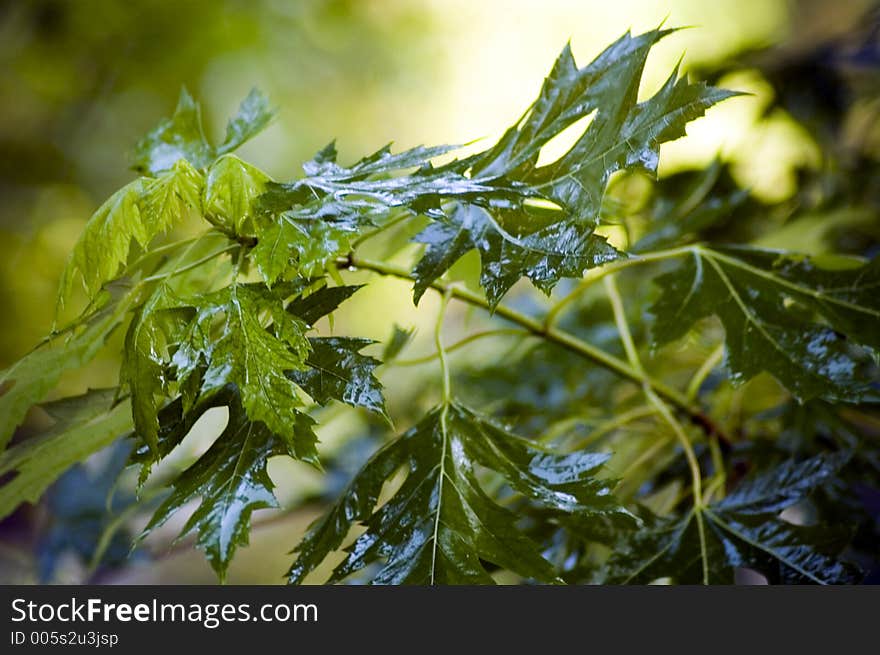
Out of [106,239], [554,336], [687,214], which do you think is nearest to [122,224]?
[106,239]

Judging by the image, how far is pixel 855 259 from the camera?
428 mm

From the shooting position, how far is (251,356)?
0.90ft

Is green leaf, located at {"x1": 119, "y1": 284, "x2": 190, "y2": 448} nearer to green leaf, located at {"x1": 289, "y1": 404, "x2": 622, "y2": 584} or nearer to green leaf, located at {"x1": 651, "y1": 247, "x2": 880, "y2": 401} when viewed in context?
green leaf, located at {"x1": 289, "y1": 404, "x2": 622, "y2": 584}

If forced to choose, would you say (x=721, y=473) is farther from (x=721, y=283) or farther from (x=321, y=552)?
(x=321, y=552)

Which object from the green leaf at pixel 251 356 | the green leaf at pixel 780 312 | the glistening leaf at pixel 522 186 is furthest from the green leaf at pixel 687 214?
the green leaf at pixel 251 356

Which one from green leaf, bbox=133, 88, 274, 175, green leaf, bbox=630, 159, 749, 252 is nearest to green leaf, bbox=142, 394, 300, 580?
green leaf, bbox=133, 88, 274, 175

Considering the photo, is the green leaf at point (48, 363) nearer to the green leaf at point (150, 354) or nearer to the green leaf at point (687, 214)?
the green leaf at point (150, 354)

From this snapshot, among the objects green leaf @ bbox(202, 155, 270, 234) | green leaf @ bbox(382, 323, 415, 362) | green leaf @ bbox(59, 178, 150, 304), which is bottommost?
green leaf @ bbox(59, 178, 150, 304)

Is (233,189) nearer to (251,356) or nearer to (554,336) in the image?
(251,356)

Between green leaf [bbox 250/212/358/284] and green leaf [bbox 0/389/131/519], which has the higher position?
green leaf [bbox 250/212/358/284]

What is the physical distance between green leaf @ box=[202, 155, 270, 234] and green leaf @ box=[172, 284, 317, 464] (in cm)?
3

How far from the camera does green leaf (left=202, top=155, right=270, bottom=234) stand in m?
0.31

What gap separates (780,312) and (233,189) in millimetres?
285

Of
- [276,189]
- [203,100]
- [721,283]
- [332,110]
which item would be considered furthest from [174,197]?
[332,110]
